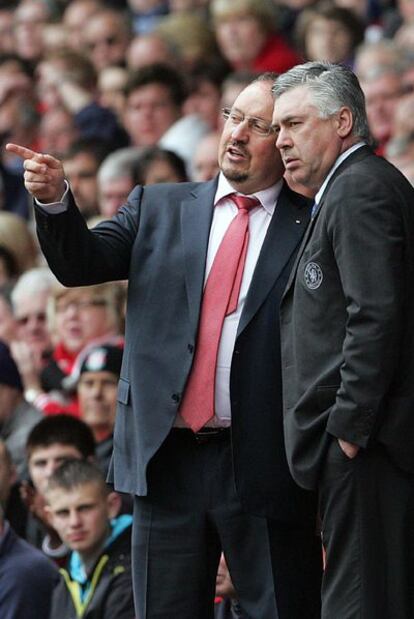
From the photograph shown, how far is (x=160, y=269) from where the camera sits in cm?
520

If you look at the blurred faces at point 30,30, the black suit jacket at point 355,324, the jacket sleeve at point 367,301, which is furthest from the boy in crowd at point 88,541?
the blurred faces at point 30,30

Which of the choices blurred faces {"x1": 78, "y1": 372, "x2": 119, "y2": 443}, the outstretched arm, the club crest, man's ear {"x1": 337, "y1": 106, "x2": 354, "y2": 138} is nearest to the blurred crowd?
blurred faces {"x1": 78, "y1": 372, "x2": 119, "y2": 443}

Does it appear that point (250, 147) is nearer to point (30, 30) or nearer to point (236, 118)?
point (236, 118)

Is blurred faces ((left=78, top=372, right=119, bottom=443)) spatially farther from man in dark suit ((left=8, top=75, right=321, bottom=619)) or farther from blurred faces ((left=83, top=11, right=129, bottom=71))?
blurred faces ((left=83, top=11, right=129, bottom=71))

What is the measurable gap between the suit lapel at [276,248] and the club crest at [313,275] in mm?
382

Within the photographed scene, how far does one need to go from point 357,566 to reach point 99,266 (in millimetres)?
1243

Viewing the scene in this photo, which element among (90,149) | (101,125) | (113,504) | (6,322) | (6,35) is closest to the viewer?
(113,504)

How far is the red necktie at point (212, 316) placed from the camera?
5035mm

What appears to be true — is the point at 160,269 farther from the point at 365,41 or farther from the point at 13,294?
the point at 365,41

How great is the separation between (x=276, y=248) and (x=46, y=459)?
2.84m

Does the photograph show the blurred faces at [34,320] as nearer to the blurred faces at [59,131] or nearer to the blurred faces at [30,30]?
the blurred faces at [59,131]

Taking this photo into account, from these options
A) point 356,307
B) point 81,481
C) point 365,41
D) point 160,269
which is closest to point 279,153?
point 160,269

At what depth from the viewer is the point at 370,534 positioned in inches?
181

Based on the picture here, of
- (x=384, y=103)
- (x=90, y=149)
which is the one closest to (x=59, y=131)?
(x=90, y=149)
